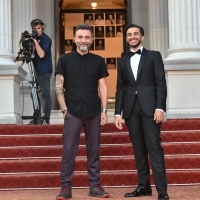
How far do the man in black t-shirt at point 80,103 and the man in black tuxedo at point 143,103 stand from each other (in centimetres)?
28

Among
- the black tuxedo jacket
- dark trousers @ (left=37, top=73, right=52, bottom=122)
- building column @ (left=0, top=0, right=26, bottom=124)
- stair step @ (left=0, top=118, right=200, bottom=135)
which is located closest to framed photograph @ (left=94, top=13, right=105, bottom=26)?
building column @ (left=0, top=0, right=26, bottom=124)

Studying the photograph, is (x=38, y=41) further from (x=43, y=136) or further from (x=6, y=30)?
(x=43, y=136)

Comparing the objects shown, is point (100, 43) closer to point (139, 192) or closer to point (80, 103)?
point (80, 103)

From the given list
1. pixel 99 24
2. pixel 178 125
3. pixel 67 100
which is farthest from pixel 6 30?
pixel 99 24

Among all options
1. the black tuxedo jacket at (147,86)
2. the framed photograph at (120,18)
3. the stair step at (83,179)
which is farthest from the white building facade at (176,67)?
the framed photograph at (120,18)

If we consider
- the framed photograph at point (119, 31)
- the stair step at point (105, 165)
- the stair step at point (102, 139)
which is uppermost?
the framed photograph at point (119, 31)

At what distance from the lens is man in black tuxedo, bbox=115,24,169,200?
663 centimetres

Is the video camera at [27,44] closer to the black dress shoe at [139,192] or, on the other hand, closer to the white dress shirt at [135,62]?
the white dress shirt at [135,62]

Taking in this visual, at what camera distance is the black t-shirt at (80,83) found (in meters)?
6.91

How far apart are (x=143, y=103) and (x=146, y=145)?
0.48 metres

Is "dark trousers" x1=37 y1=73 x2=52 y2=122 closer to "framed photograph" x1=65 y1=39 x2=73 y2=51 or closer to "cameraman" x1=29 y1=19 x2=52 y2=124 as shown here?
"cameraman" x1=29 y1=19 x2=52 y2=124

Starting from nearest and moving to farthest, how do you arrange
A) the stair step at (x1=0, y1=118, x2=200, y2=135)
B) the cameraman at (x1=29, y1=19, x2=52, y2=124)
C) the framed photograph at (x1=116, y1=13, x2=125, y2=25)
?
1. the stair step at (x1=0, y1=118, x2=200, y2=135)
2. the cameraman at (x1=29, y1=19, x2=52, y2=124)
3. the framed photograph at (x1=116, y1=13, x2=125, y2=25)

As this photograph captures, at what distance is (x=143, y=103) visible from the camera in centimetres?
674

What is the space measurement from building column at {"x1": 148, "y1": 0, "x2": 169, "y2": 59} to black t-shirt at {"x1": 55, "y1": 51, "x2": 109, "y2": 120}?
7.45 m
